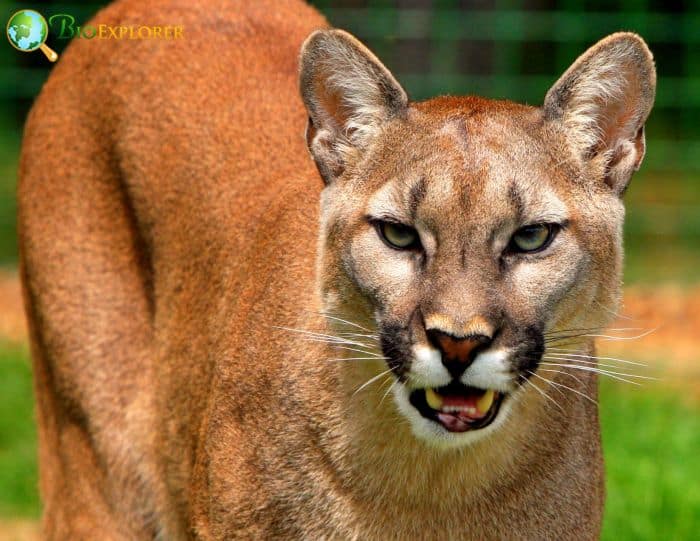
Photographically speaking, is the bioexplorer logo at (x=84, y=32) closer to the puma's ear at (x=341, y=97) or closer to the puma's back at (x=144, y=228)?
the puma's back at (x=144, y=228)

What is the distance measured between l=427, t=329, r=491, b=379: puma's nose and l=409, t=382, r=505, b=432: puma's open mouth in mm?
180

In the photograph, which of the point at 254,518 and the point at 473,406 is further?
the point at 254,518

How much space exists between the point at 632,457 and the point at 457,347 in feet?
11.5

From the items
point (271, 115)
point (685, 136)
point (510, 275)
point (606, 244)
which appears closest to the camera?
point (510, 275)

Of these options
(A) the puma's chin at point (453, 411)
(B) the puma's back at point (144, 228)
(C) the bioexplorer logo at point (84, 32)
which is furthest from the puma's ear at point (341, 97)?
(C) the bioexplorer logo at point (84, 32)

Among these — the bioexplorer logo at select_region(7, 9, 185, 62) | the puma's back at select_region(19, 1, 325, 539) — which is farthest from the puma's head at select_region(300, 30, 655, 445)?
the bioexplorer logo at select_region(7, 9, 185, 62)

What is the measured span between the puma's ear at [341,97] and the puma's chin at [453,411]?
822mm

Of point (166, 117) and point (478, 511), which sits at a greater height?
point (166, 117)

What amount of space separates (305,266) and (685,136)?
6.58 metres

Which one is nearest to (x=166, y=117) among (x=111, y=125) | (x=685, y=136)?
(x=111, y=125)

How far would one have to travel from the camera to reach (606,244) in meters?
3.96

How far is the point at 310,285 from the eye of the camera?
14.3ft

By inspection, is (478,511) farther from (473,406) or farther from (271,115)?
(271,115)

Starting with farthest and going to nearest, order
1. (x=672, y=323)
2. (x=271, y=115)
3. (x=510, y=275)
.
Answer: (x=672, y=323) → (x=271, y=115) → (x=510, y=275)
